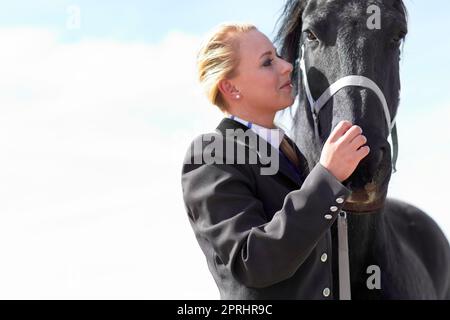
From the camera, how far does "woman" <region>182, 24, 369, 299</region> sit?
2.52 meters

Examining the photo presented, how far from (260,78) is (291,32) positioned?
3.40ft

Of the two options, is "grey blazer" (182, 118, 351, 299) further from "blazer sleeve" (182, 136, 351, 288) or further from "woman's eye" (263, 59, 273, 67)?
"woman's eye" (263, 59, 273, 67)

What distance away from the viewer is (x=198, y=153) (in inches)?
112

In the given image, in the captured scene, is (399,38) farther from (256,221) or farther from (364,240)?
(256,221)

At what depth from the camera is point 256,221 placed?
2.65 metres

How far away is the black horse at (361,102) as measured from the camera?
119 inches

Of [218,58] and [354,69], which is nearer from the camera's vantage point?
[218,58]

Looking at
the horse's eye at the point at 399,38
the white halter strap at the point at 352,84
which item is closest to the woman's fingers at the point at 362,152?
the white halter strap at the point at 352,84

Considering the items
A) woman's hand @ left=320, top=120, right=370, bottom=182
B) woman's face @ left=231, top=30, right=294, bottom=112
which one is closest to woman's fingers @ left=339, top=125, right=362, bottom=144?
woman's hand @ left=320, top=120, right=370, bottom=182

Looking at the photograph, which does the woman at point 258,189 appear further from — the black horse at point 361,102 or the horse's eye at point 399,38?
the horse's eye at point 399,38

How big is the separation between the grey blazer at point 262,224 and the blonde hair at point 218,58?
0.74 feet

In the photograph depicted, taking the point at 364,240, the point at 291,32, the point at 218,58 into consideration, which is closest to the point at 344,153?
the point at 218,58
